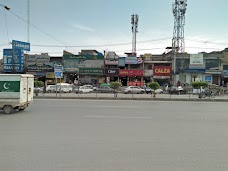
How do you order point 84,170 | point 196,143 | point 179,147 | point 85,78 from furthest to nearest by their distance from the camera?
point 85,78, point 196,143, point 179,147, point 84,170

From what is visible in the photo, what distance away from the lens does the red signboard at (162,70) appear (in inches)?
1494

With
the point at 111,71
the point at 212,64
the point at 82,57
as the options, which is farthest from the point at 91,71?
the point at 212,64

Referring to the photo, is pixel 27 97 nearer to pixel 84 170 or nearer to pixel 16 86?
pixel 16 86

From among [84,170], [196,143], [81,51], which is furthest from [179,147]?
[81,51]

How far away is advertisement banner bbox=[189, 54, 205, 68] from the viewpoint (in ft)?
123

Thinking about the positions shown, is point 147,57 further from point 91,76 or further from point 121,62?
point 91,76

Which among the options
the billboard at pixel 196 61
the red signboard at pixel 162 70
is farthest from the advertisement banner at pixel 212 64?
the red signboard at pixel 162 70

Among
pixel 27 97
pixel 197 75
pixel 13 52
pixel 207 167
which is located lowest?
pixel 207 167

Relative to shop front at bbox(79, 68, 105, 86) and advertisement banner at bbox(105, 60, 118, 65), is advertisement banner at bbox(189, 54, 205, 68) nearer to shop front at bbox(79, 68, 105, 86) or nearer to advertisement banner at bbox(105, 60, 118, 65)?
advertisement banner at bbox(105, 60, 118, 65)

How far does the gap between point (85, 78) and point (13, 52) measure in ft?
46.7

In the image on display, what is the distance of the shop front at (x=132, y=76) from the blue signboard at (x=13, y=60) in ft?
63.8

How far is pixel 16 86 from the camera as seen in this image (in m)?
10.2

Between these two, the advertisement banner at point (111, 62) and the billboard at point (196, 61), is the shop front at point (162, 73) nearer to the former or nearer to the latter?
the billboard at point (196, 61)

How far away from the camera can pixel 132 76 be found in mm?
38938
